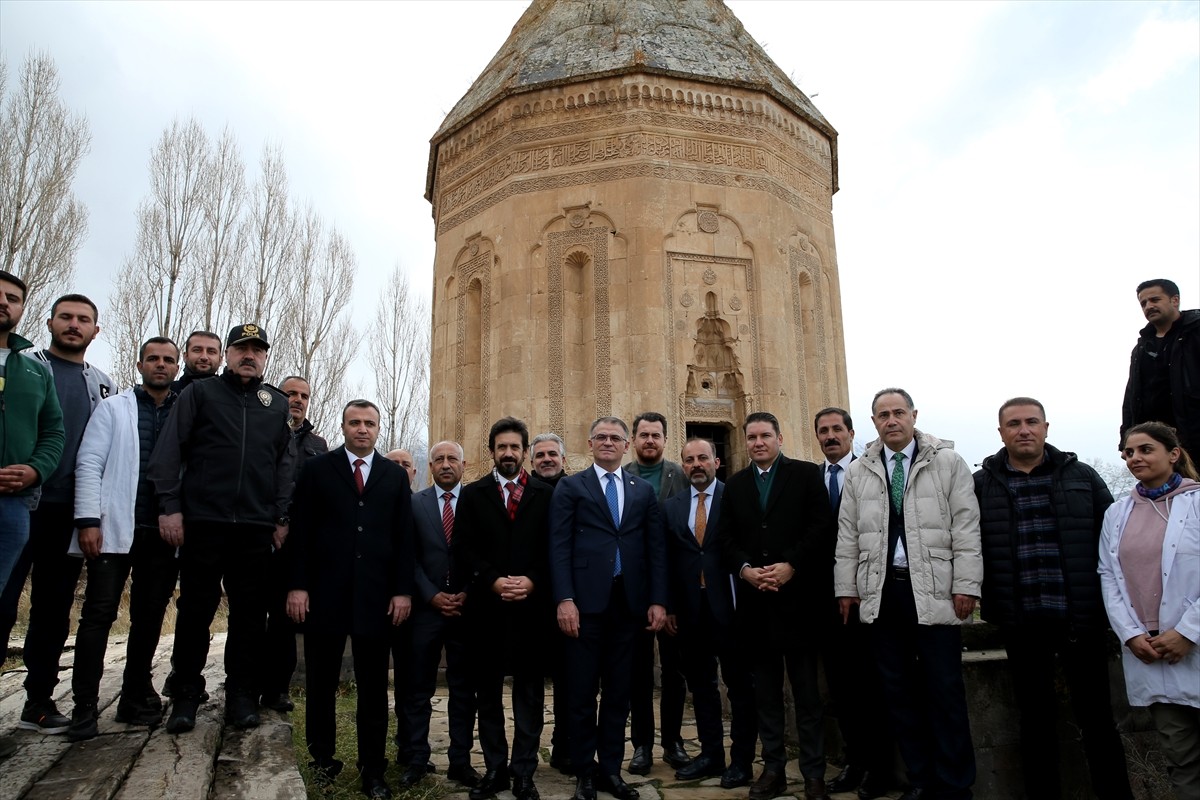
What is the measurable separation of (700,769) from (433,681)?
1587 mm

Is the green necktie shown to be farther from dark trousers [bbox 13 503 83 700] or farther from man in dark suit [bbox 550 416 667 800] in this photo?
dark trousers [bbox 13 503 83 700]

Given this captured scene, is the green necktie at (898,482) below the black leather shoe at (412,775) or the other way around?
the other way around

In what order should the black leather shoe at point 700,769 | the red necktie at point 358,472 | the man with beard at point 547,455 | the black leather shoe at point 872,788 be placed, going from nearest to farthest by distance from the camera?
the black leather shoe at point 872,788 < the red necktie at point 358,472 < the black leather shoe at point 700,769 < the man with beard at point 547,455

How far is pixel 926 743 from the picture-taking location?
4070mm

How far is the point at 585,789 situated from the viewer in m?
3.95

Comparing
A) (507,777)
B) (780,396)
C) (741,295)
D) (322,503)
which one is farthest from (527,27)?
(507,777)

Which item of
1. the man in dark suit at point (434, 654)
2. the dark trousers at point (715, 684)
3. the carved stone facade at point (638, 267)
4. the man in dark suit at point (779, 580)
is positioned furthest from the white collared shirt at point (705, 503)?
the carved stone facade at point (638, 267)

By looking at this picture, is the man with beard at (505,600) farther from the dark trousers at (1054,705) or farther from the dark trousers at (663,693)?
the dark trousers at (1054,705)

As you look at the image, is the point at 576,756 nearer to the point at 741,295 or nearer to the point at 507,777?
the point at 507,777

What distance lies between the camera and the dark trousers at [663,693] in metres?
4.79

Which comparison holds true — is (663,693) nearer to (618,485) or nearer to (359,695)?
(618,485)

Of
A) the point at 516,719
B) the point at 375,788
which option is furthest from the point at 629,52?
the point at 375,788

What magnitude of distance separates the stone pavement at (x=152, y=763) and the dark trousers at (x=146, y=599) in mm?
229

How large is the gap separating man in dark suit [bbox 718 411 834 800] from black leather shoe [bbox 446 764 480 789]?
4.76 ft
